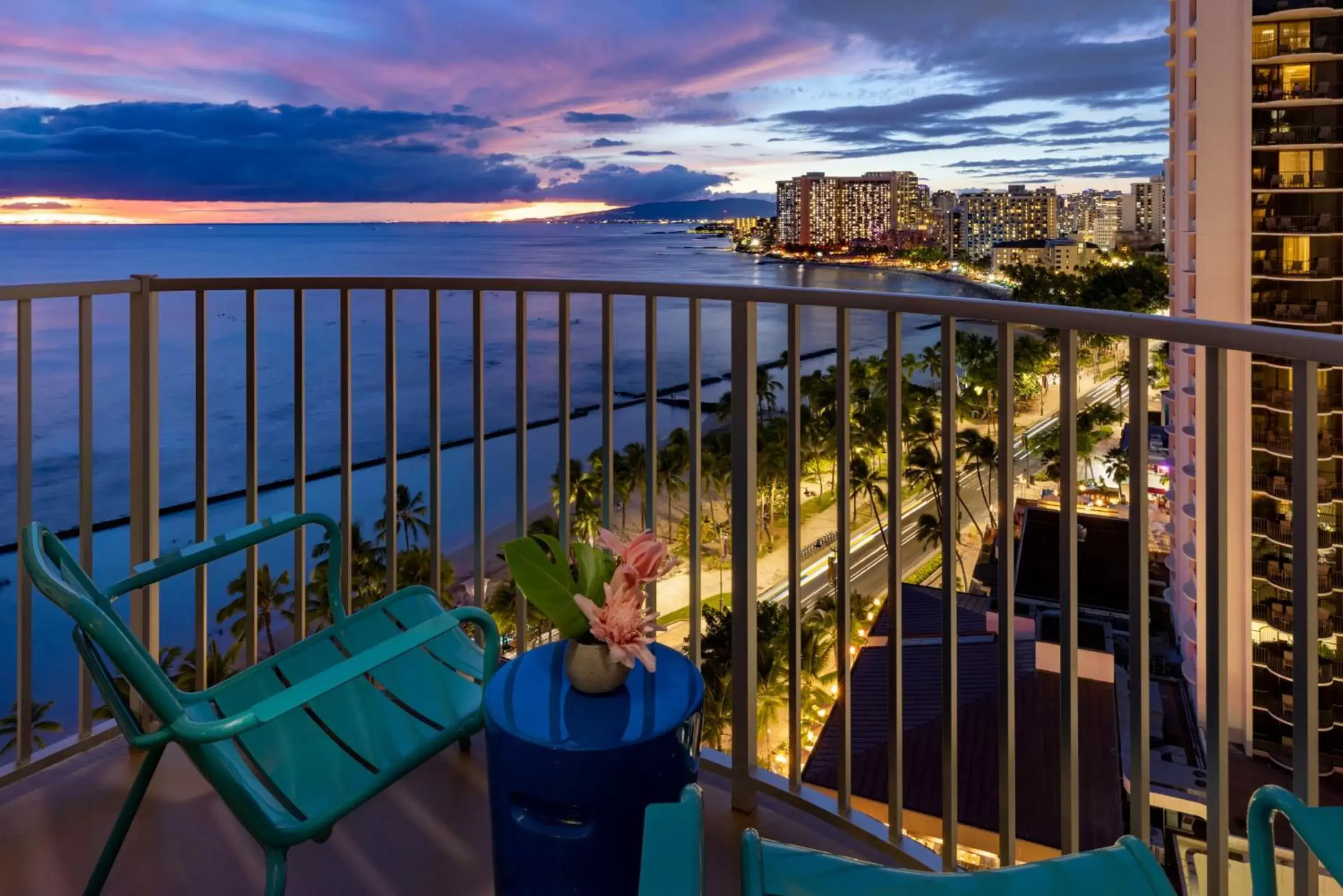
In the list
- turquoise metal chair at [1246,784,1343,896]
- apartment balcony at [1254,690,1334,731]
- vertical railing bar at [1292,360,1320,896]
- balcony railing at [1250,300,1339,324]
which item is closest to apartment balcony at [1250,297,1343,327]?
balcony railing at [1250,300,1339,324]

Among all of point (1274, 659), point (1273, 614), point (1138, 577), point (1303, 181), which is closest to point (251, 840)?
point (1138, 577)

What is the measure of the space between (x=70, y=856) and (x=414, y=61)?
3229cm

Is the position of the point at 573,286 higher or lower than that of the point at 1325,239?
lower

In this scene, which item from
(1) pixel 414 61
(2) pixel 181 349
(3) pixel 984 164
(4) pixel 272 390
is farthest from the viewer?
(3) pixel 984 164

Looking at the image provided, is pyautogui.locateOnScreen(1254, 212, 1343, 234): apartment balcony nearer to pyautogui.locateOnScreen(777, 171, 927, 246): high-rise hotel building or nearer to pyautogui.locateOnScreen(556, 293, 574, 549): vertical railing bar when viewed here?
pyautogui.locateOnScreen(777, 171, 927, 246): high-rise hotel building

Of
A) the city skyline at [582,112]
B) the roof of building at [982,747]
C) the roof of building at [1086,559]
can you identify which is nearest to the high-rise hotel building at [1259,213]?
the roof of building at [1086,559]

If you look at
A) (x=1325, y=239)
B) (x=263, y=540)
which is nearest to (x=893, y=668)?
(x=263, y=540)

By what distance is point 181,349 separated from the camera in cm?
2077

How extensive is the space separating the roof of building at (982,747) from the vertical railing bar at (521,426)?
932cm

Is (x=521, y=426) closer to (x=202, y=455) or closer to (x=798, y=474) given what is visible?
(x=798, y=474)

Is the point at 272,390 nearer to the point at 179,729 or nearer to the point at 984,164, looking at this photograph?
the point at 179,729

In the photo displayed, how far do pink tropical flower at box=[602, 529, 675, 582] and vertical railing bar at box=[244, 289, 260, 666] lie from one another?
1174 mm

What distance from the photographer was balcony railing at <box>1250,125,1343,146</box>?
21469mm

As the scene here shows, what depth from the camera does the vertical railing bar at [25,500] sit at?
1.91 m
